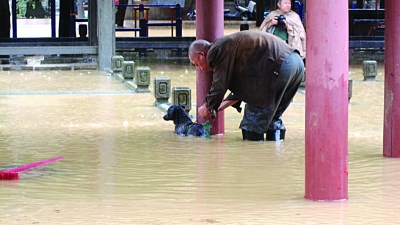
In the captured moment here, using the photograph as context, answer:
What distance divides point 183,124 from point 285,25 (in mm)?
3446

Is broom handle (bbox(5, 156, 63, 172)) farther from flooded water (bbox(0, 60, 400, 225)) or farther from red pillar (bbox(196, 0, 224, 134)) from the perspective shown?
red pillar (bbox(196, 0, 224, 134))

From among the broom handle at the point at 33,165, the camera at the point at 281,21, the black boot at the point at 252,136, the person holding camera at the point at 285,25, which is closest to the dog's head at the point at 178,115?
the black boot at the point at 252,136

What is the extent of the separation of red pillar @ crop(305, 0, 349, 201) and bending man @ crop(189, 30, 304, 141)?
2596 mm

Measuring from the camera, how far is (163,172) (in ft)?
23.6

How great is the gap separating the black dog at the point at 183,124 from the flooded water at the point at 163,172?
14 centimetres

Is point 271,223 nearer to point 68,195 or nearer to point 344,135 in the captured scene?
point 344,135

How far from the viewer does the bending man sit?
859 cm

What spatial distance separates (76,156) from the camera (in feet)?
26.4

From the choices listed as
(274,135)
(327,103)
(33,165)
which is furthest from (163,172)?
(274,135)

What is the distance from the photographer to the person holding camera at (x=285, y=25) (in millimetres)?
12227

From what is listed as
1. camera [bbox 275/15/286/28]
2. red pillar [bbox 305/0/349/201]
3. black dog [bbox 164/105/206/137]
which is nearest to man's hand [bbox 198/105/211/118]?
black dog [bbox 164/105/206/137]

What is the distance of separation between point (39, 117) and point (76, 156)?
3.27 meters

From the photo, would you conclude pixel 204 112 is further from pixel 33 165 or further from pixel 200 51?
pixel 33 165

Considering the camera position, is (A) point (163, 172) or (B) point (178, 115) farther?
(B) point (178, 115)
